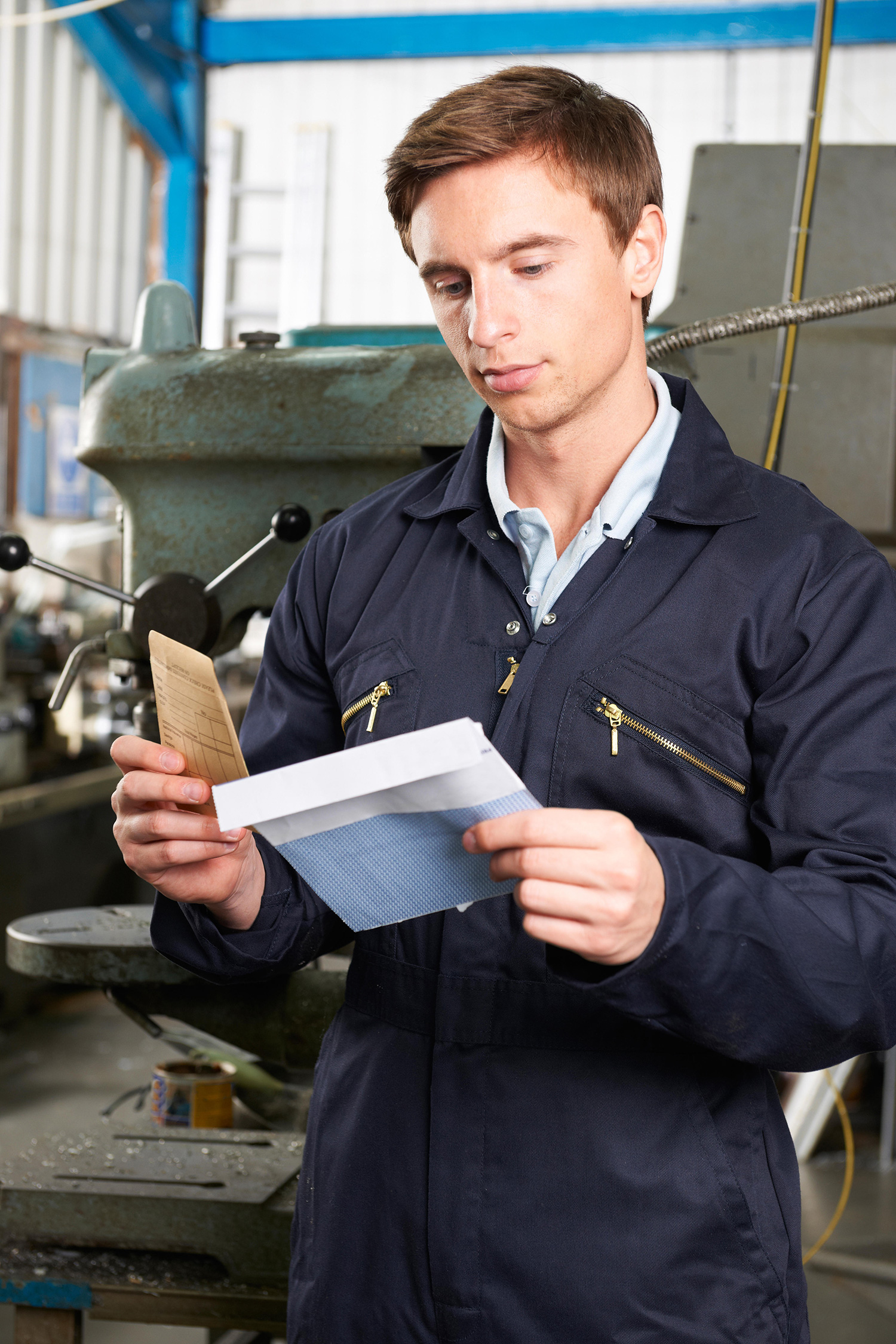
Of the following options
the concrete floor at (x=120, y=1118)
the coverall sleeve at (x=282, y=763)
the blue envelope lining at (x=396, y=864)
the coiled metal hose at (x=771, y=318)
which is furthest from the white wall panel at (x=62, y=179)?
the blue envelope lining at (x=396, y=864)

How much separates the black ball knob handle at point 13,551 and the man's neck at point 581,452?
0.64m

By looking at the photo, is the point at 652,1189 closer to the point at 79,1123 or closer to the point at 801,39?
the point at 79,1123

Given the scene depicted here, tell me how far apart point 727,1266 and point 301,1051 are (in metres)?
0.67

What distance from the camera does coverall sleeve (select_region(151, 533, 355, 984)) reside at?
3.16 ft

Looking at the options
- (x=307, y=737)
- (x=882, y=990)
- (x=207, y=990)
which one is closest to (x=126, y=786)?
(x=307, y=737)

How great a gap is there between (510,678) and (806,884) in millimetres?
250

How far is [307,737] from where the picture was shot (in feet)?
3.48

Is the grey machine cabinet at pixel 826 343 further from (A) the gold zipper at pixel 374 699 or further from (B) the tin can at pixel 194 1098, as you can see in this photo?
(B) the tin can at pixel 194 1098

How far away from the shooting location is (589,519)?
3.14 ft

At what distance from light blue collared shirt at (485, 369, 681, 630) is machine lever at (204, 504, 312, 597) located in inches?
13.7

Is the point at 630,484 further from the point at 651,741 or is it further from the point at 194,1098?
the point at 194,1098

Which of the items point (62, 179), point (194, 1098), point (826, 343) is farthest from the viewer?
point (62, 179)

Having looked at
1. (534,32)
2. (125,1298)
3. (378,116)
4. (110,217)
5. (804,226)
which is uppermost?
(534,32)

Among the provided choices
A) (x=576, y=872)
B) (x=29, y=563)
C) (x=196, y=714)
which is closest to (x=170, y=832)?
(x=196, y=714)
